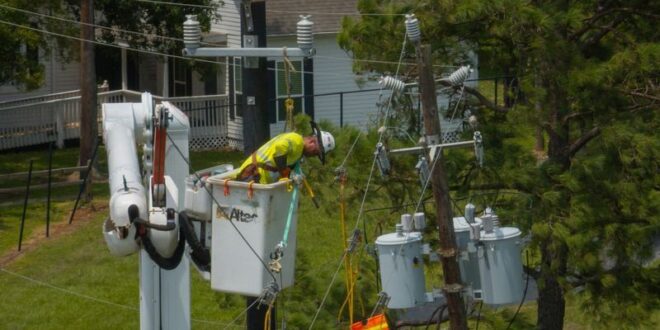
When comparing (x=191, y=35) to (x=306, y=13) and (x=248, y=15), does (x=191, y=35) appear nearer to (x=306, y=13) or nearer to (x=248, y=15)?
(x=248, y=15)

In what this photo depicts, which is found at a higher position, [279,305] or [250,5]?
[250,5]

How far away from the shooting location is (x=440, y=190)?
10.0 metres

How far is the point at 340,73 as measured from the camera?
27906 millimetres

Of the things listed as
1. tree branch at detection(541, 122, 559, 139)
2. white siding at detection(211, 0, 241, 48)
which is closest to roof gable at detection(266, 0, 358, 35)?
white siding at detection(211, 0, 241, 48)

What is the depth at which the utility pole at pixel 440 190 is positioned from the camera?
988cm

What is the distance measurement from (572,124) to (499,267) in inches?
129

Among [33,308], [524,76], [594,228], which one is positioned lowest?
[33,308]

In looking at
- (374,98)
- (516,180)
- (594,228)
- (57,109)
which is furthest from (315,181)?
(57,109)

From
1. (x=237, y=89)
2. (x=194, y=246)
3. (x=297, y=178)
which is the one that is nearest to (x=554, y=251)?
(x=297, y=178)

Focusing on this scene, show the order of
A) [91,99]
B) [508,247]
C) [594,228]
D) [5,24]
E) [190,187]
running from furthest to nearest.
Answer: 1. [91,99]
2. [5,24]
3. [594,228]
4. [508,247]
5. [190,187]

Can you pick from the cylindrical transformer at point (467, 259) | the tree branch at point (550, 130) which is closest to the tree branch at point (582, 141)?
the tree branch at point (550, 130)

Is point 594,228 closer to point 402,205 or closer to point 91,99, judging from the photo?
point 402,205

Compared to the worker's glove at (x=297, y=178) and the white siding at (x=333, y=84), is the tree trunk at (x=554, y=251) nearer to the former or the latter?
the worker's glove at (x=297, y=178)

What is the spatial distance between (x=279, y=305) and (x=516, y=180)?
8.65ft
